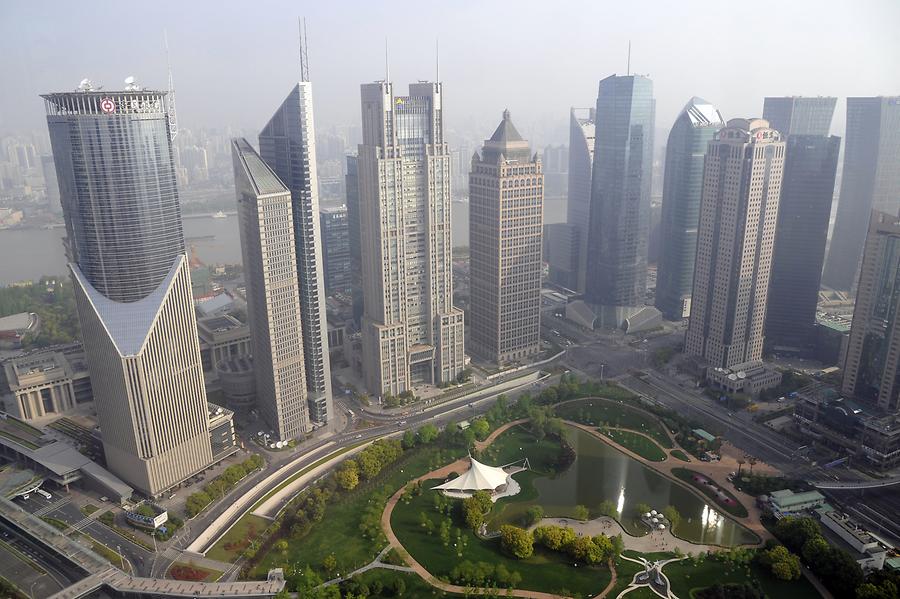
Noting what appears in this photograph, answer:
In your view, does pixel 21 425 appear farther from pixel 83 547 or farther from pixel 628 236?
pixel 628 236

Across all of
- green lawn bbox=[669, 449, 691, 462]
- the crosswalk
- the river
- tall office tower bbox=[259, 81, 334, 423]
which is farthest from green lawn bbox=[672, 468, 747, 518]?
the river

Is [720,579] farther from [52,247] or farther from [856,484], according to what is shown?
[52,247]

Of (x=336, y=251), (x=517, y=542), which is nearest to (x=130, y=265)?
(x=517, y=542)

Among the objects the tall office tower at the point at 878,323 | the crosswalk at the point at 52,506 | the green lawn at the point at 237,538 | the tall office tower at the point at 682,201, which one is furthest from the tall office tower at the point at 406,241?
the tall office tower at the point at 878,323

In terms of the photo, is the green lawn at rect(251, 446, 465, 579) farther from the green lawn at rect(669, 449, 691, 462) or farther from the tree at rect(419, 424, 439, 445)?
the green lawn at rect(669, 449, 691, 462)

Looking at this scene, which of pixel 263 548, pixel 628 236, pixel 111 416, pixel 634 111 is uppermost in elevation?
pixel 634 111

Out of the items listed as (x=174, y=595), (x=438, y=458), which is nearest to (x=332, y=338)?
(x=438, y=458)

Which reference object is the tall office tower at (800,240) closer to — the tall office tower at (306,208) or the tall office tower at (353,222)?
the tall office tower at (306,208)
